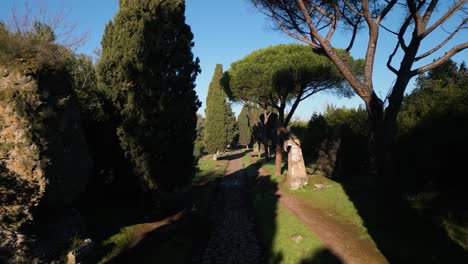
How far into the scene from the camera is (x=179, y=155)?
11.7 meters

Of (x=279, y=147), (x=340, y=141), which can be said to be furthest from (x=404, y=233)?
(x=279, y=147)

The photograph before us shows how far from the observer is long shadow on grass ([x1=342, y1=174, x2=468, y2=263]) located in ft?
23.5

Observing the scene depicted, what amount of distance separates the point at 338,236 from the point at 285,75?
45.1ft

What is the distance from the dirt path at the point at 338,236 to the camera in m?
7.97

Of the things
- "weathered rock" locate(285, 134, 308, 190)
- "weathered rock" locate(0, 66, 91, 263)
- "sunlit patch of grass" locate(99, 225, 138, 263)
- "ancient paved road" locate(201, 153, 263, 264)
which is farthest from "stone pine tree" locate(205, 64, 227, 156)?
"weathered rock" locate(0, 66, 91, 263)

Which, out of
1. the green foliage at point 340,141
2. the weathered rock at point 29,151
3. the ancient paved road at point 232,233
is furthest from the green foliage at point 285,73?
the weathered rock at point 29,151

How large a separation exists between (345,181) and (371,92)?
10056 millimetres

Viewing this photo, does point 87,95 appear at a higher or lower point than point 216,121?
lower

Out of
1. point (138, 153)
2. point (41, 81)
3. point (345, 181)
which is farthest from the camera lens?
point (345, 181)

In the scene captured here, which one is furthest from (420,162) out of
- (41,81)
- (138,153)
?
(41,81)

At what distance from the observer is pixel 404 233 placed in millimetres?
8984

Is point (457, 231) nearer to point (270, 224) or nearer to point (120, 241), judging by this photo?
point (270, 224)

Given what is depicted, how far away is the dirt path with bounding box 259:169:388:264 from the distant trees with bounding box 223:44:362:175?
9.44 meters

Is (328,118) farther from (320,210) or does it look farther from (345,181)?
(320,210)
